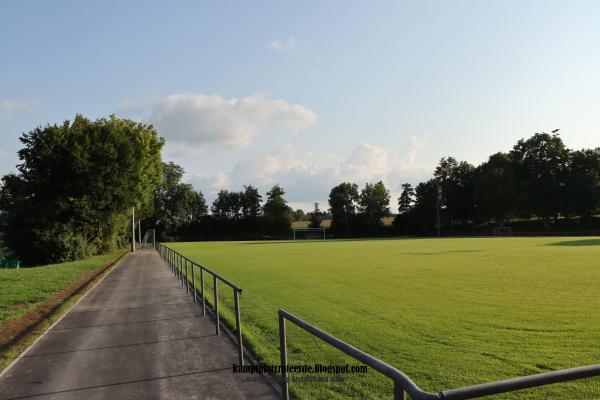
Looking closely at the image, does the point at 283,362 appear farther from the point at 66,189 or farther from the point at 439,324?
the point at 66,189

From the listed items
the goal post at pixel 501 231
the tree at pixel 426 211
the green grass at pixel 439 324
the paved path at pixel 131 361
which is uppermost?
the tree at pixel 426 211

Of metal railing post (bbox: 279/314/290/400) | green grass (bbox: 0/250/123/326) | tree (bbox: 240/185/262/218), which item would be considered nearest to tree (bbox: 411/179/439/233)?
tree (bbox: 240/185/262/218)

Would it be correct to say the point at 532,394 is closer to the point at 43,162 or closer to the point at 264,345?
the point at 264,345

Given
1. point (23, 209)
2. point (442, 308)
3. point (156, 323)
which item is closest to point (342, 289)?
point (442, 308)

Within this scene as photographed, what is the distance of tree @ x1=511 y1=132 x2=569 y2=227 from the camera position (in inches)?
2908

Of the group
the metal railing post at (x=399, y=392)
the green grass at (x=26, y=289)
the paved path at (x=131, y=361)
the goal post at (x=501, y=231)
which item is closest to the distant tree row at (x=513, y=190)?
the goal post at (x=501, y=231)

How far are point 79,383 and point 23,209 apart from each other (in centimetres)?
3006

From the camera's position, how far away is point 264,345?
22.5 ft

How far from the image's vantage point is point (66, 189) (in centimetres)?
3266

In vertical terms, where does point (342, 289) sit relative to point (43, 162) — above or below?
below

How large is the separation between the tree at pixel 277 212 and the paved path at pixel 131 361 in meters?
90.5

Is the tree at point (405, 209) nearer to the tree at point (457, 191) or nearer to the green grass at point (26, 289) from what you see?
the tree at point (457, 191)

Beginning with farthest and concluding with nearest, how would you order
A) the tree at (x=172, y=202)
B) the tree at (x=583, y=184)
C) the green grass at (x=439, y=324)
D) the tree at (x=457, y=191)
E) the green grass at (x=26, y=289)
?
the tree at (x=172, y=202) → the tree at (x=457, y=191) → the tree at (x=583, y=184) → the green grass at (x=26, y=289) → the green grass at (x=439, y=324)

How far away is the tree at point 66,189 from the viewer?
30719mm
